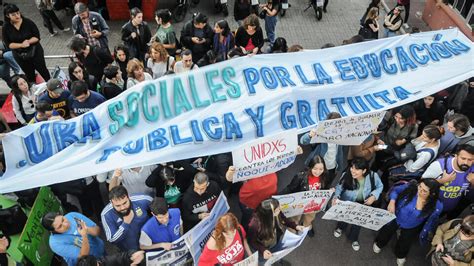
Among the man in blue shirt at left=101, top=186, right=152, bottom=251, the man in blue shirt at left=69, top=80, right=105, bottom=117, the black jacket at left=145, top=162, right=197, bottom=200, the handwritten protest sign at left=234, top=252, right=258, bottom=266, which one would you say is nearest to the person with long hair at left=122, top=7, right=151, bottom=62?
the man in blue shirt at left=69, top=80, right=105, bottom=117

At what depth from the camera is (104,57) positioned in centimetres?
666

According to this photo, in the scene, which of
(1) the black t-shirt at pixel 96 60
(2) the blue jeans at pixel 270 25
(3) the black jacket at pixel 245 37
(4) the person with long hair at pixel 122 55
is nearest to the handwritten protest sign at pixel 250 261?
(4) the person with long hair at pixel 122 55

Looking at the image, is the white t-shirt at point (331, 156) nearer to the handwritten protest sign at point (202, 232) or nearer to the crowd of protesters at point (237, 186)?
the crowd of protesters at point (237, 186)

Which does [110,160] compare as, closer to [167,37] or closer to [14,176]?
[14,176]

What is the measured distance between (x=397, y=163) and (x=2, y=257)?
4.88 m

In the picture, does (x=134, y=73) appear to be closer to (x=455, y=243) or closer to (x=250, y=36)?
(x=250, y=36)

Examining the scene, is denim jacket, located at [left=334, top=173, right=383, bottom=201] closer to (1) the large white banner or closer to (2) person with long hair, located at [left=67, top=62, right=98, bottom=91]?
(1) the large white banner

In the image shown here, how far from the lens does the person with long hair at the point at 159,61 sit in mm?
6395

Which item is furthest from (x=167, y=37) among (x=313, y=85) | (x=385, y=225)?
(x=385, y=225)

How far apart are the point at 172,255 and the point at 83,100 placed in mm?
2533

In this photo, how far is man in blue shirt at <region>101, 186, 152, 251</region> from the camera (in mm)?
4230

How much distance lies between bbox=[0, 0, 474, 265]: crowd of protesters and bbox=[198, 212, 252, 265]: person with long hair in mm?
11

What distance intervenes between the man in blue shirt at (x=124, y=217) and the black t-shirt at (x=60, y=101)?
198 centimetres

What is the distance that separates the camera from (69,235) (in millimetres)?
4184
